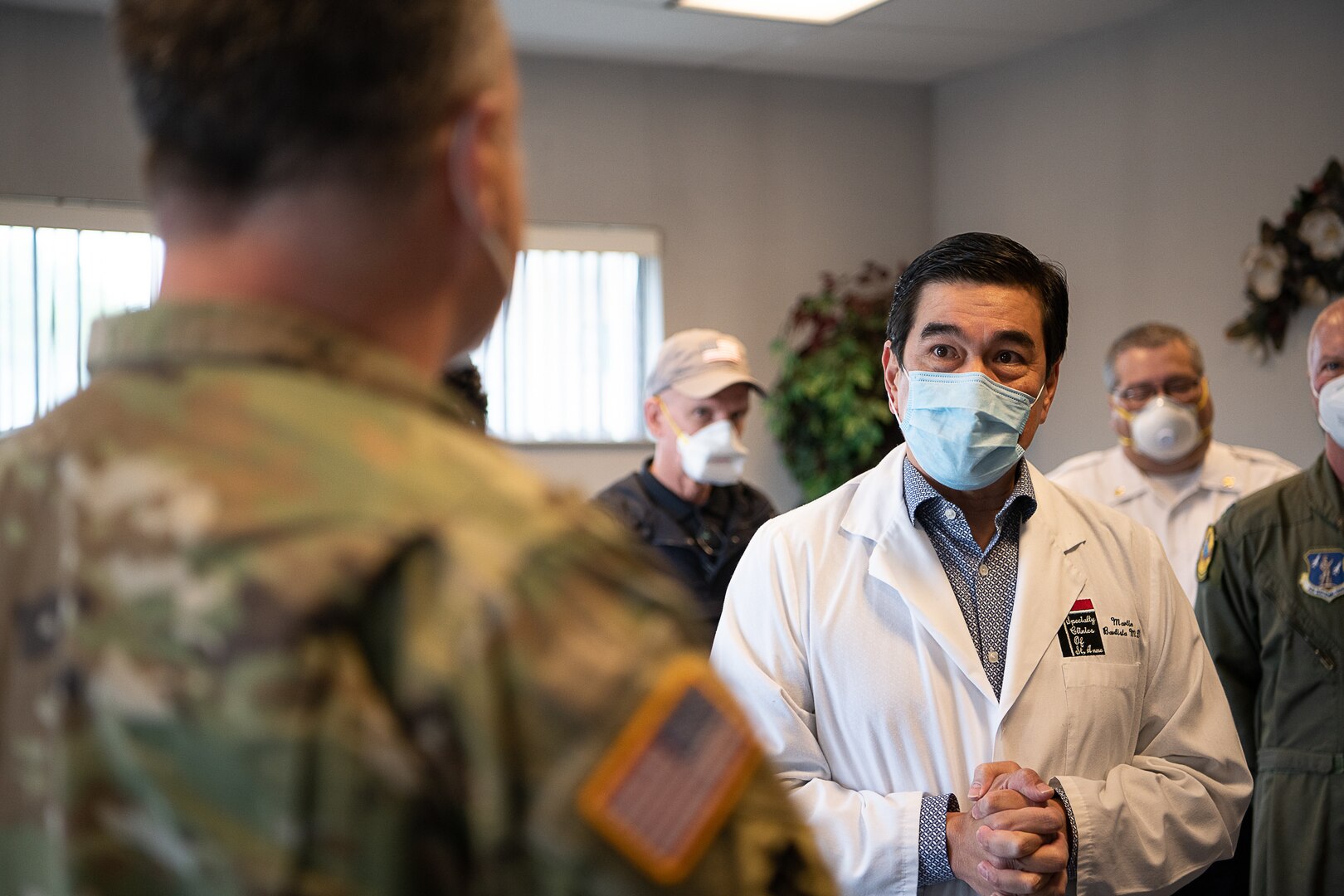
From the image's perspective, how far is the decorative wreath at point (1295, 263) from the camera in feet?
15.8

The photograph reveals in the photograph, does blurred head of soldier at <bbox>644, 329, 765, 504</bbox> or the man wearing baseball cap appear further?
blurred head of soldier at <bbox>644, 329, 765, 504</bbox>

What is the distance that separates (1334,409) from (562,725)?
8.02ft

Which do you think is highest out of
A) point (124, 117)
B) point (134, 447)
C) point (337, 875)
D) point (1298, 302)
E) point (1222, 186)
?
point (124, 117)

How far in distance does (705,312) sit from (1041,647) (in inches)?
188

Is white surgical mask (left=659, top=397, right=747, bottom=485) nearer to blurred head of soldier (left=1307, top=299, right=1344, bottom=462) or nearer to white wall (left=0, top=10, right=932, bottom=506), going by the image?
blurred head of soldier (left=1307, top=299, right=1344, bottom=462)

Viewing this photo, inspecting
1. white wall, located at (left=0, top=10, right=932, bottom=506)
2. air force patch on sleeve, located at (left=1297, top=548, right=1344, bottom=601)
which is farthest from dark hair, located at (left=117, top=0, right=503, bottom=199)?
white wall, located at (left=0, top=10, right=932, bottom=506)

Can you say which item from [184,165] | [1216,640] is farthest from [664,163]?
[184,165]

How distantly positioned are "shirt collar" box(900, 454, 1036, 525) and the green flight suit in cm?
95

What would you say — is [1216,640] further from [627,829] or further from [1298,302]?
[1298,302]

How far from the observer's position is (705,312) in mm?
6422

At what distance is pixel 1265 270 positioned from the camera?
5.05 meters

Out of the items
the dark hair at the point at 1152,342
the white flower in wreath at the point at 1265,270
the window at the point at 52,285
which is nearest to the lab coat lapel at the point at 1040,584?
the dark hair at the point at 1152,342

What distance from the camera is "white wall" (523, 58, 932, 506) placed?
6207mm

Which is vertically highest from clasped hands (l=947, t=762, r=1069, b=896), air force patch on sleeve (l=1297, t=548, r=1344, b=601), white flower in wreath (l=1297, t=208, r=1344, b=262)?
white flower in wreath (l=1297, t=208, r=1344, b=262)
